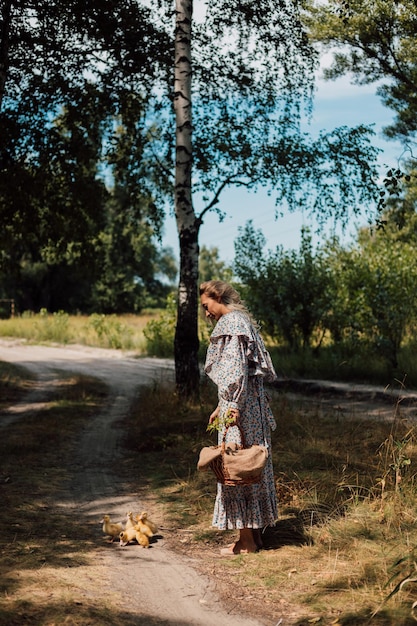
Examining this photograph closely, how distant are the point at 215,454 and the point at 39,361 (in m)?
19.1

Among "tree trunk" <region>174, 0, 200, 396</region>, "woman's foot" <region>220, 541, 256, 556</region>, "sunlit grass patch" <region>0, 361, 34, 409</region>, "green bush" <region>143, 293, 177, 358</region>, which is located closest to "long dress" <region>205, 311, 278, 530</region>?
"woman's foot" <region>220, 541, 256, 556</region>

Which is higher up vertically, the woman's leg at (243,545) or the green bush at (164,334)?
the green bush at (164,334)

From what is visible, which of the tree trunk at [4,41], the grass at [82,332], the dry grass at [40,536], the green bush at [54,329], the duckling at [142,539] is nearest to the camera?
the dry grass at [40,536]

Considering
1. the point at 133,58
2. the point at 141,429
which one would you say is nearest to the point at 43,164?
the point at 133,58

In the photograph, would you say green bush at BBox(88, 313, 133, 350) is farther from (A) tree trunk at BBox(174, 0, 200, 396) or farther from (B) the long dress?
(B) the long dress

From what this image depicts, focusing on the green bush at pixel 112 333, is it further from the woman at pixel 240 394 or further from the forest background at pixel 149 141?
the woman at pixel 240 394

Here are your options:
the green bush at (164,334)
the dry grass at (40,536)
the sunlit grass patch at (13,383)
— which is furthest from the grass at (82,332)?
the dry grass at (40,536)

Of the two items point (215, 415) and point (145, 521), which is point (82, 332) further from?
point (215, 415)

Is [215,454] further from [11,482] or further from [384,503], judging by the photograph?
[11,482]

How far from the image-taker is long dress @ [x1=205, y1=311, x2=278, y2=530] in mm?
5707

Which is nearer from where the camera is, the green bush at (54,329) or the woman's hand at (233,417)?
the woman's hand at (233,417)

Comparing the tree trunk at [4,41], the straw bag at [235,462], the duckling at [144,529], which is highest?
the tree trunk at [4,41]

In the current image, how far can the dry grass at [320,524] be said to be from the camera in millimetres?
4867

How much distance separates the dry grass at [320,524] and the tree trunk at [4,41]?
7066 mm
